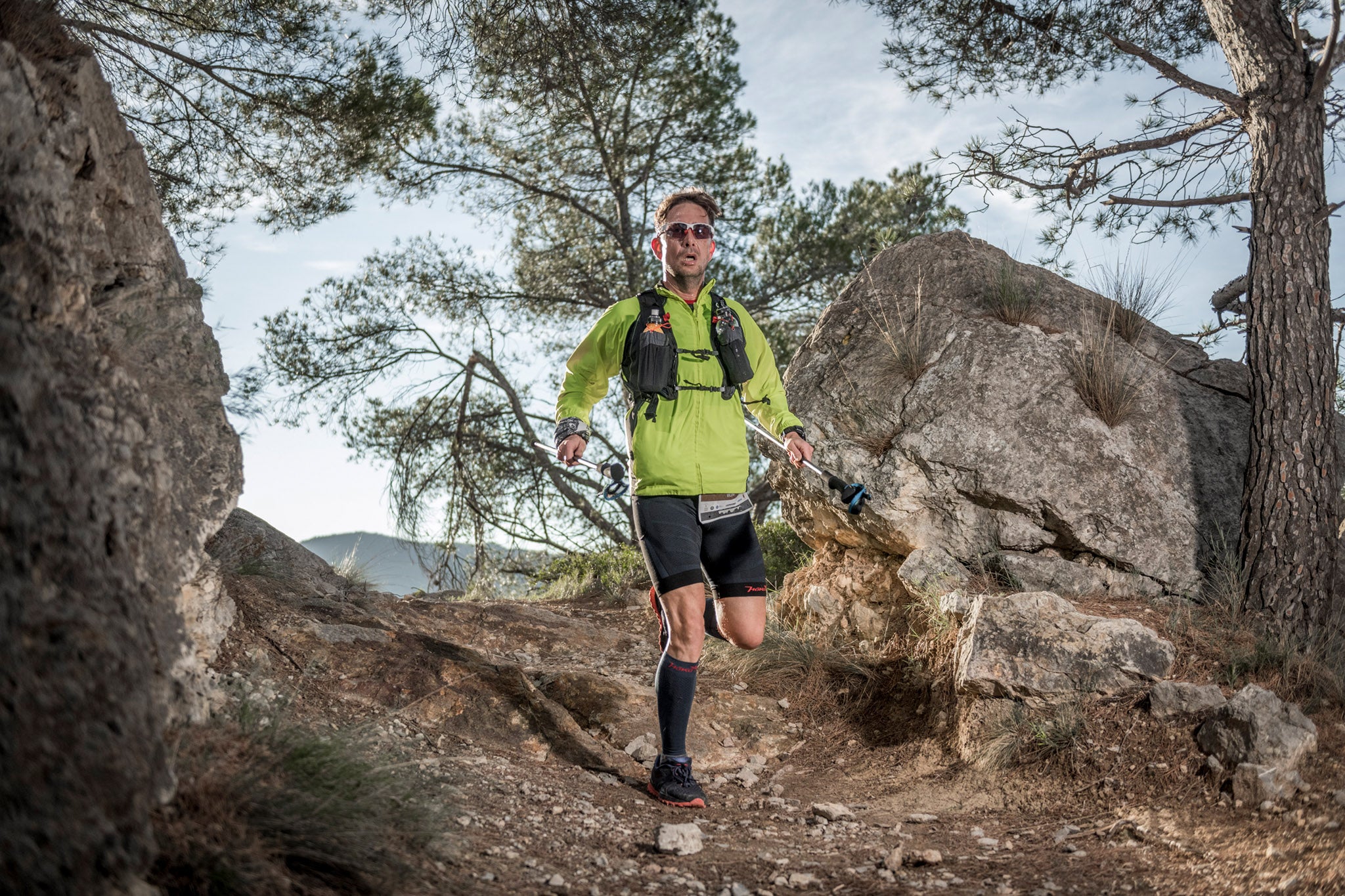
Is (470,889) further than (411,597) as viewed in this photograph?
No

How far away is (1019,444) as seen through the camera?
5684 millimetres

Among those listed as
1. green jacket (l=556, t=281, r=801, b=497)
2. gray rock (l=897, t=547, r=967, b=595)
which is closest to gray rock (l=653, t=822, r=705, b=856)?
green jacket (l=556, t=281, r=801, b=497)

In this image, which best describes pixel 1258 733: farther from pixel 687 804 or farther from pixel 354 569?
pixel 354 569

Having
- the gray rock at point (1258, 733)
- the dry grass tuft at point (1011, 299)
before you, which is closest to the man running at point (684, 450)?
the gray rock at point (1258, 733)

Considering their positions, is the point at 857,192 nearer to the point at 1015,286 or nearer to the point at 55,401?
the point at 1015,286

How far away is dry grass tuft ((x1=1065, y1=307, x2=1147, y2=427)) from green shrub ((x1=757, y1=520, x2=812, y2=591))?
10.3ft

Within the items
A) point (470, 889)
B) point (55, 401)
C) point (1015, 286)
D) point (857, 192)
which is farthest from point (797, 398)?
point (857, 192)

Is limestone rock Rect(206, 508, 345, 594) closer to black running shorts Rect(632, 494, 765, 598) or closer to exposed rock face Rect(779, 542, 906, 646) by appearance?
black running shorts Rect(632, 494, 765, 598)

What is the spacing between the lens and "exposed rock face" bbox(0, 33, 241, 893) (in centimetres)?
201

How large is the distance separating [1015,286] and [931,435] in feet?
4.34

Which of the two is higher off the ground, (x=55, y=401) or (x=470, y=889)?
(x=55, y=401)

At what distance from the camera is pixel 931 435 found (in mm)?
5793

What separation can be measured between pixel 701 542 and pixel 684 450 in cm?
44

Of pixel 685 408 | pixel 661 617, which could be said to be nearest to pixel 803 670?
pixel 661 617
